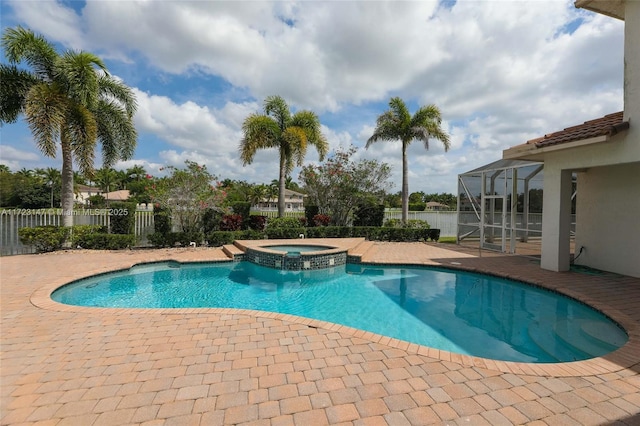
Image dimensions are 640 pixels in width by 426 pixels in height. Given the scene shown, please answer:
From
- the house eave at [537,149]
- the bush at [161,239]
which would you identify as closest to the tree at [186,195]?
the bush at [161,239]

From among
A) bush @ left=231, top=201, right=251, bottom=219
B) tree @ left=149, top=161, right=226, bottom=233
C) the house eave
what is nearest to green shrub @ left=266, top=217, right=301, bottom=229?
bush @ left=231, top=201, right=251, bottom=219

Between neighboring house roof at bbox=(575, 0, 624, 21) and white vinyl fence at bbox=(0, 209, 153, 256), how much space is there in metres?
17.3

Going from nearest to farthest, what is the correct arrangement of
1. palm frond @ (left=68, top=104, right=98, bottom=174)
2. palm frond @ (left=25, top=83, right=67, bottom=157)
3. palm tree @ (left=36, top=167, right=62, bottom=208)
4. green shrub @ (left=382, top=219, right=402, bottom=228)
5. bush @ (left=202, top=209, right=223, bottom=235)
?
palm frond @ (left=25, top=83, right=67, bottom=157) → palm frond @ (left=68, top=104, right=98, bottom=174) → bush @ (left=202, top=209, right=223, bottom=235) → green shrub @ (left=382, top=219, right=402, bottom=228) → palm tree @ (left=36, top=167, right=62, bottom=208)

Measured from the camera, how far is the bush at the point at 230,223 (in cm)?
1541

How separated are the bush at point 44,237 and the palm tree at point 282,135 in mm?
8530

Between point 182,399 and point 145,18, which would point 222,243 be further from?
point 182,399

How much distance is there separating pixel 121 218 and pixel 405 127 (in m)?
15.8

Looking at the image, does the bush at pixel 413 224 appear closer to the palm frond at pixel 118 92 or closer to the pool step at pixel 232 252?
the pool step at pixel 232 252

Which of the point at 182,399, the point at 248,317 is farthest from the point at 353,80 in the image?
the point at 182,399

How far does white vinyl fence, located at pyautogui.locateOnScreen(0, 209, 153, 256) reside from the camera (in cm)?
1131

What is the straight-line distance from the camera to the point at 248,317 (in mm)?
5004

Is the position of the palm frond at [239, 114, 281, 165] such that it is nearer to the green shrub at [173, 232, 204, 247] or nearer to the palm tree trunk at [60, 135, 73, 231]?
the green shrub at [173, 232, 204, 247]

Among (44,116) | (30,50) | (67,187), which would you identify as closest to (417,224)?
(67,187)

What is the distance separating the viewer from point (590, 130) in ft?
24.0
